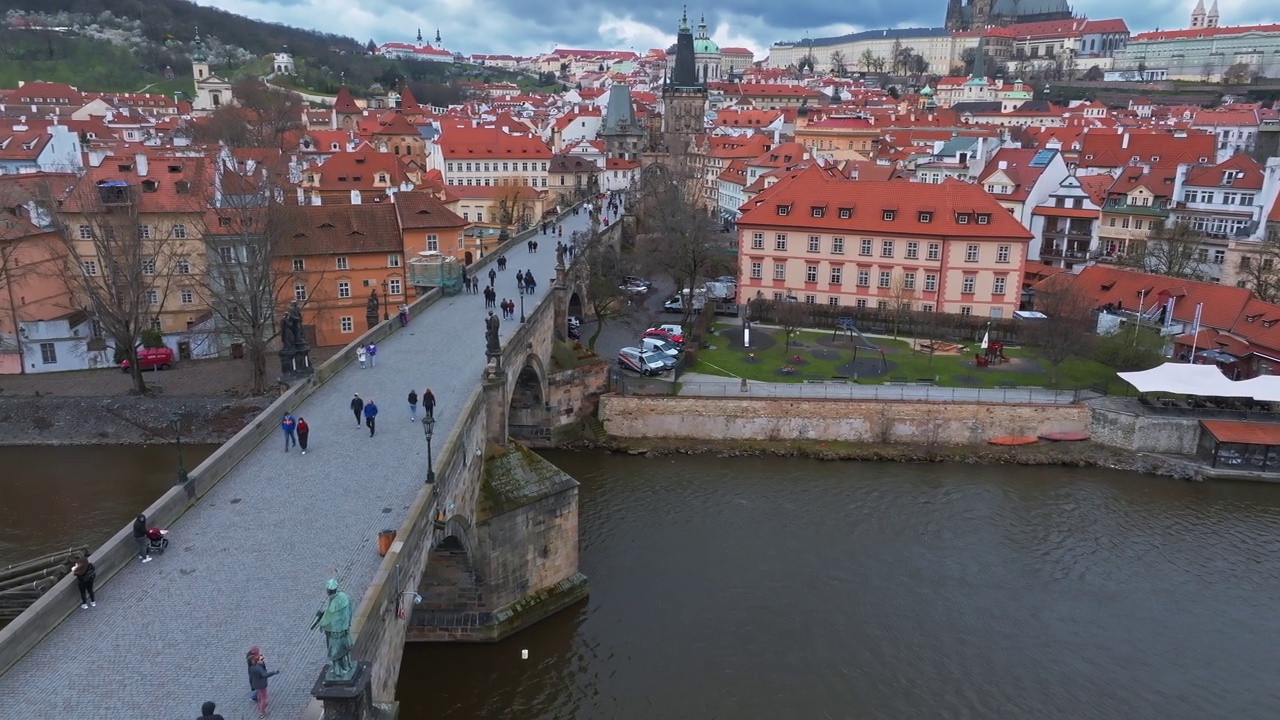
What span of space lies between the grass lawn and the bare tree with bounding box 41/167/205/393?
21.0 m

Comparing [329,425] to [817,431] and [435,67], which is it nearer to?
[817,431]

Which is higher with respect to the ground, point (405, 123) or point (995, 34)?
point (995, 34)

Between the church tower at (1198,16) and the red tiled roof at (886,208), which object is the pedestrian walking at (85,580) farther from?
the church tower at (1198,16)

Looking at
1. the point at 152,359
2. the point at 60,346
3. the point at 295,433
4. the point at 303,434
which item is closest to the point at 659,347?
the point at 295,433

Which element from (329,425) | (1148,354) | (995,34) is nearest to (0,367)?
(329,425)

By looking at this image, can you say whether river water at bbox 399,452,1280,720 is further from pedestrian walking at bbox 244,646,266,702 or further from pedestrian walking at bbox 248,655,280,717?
pedestrian walking at bbox 248,655,280,717

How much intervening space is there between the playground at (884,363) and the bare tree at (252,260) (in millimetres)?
15991

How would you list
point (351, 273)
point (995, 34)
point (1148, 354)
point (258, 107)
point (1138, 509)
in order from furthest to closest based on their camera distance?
point (995, 34) → point (258, 107) → point (351, 273) → point (1148, 354) → point (1138, 509)

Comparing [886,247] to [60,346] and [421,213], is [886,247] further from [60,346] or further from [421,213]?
[60,346]

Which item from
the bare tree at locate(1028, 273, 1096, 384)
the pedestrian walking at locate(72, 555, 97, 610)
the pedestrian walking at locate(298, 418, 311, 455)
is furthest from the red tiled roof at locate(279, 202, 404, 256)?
the bare tree at locate(1028, 273, 1096, 384)

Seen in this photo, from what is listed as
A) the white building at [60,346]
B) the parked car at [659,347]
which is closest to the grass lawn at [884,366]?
the parked car at [659,347]

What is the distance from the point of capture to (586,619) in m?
18.9

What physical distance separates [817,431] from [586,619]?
44.1ft

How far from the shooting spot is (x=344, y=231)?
35.6m
